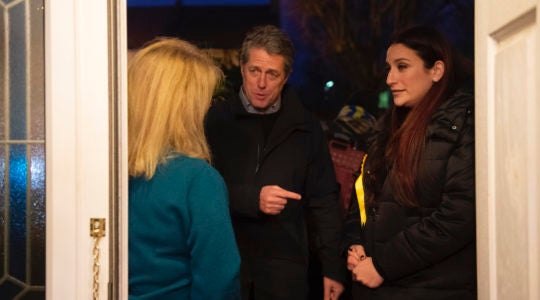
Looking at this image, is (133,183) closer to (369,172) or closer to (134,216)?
(134,216)

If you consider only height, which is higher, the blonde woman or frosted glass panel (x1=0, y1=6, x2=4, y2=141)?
frosted glass panel (x1=0, y1=6, x2=4, y2=141)

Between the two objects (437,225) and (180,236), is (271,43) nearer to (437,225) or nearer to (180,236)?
(437,225)

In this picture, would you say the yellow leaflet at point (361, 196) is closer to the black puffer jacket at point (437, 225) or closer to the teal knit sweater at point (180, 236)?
the black puffer jacket at point (437, 225)

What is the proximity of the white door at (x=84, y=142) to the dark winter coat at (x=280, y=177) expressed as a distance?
128 cm

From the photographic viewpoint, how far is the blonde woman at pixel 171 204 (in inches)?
60.2

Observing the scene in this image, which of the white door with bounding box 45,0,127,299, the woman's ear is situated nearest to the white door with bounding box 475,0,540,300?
the white door with bounding box 45,0,127,299

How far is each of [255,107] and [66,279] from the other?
154 centimetres

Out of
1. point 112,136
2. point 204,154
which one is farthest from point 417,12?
point 112,136

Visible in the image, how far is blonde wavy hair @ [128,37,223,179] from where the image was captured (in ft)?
5.19

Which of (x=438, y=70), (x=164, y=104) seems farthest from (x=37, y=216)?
(x=438, y=70)

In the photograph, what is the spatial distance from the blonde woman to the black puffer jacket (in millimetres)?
879

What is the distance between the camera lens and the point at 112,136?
4.57ft

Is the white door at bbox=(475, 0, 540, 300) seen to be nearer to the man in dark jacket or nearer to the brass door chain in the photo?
the brass door chain

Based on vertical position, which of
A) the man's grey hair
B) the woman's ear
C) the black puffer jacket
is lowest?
the black puffer jacket
